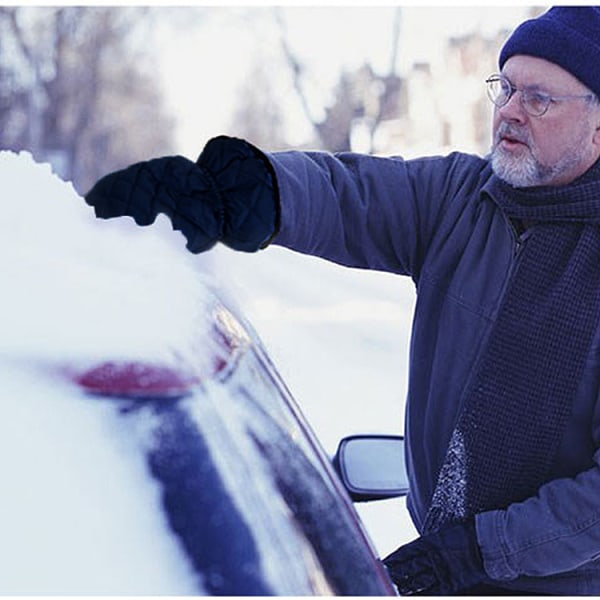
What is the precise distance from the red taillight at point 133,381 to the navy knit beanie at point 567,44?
1177 millimetres

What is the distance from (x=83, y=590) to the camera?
3.61 ft

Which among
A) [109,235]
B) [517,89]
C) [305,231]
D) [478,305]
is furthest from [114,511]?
[517,89]

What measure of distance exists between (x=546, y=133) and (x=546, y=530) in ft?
2.63

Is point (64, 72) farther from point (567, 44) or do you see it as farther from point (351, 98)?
point (567, 44)

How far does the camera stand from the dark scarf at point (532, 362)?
1914mm

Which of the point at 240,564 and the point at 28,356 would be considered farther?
the point at 28,356

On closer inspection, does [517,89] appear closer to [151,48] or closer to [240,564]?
[240,564]

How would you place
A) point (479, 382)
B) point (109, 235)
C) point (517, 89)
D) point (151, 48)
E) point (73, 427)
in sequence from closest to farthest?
1. point (73, 427)
2. point (109, 235)
3. point (479, 382)
4. point (517, 89)
5. point (151, 48)

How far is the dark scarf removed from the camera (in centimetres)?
191

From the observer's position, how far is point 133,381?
1.27 m

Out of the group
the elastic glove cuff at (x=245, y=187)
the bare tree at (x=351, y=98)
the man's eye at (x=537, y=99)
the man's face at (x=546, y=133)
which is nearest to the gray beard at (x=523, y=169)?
the man's face at (x=546, y=133)

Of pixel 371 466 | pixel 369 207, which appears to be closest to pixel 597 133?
pixel 369 207

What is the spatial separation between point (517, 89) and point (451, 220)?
0.99 feet

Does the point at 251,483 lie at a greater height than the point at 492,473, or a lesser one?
greater
